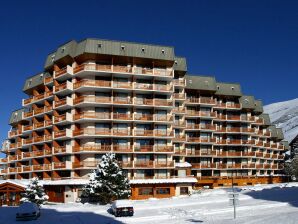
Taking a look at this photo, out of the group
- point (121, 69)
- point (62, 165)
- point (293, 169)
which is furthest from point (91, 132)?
point (293, 169)

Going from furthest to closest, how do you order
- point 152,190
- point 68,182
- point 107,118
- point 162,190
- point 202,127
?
point 202,127 → point 162,190 → point 152,190 → point 107,118 → point 68,182

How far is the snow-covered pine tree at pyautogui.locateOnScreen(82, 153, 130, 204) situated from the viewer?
176 feet

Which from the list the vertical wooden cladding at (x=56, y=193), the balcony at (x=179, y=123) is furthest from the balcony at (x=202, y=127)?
the vertical wooden cladding at (x=56, y=193)

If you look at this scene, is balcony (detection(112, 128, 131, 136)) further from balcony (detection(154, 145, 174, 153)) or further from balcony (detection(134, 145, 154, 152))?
balcony (detection(154, 145, 174, 153))

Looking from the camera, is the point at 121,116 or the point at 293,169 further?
the point at 293,169

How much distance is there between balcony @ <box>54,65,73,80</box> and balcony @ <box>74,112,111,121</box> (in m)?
6.95

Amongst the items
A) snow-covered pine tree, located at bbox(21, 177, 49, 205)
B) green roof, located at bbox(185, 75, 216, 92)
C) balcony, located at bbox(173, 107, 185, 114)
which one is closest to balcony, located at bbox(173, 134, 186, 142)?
balcony, located at bbox(173, 107, 185, 114)

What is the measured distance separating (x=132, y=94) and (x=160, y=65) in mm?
7260

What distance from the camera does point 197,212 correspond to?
43.5m

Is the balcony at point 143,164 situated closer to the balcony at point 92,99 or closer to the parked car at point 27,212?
the balcony at point 92,99

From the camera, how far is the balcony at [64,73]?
66912 mm

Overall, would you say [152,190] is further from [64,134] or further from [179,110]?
[179,110]

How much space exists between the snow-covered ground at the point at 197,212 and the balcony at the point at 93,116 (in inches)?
579

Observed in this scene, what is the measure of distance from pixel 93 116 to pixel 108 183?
46.0ft
